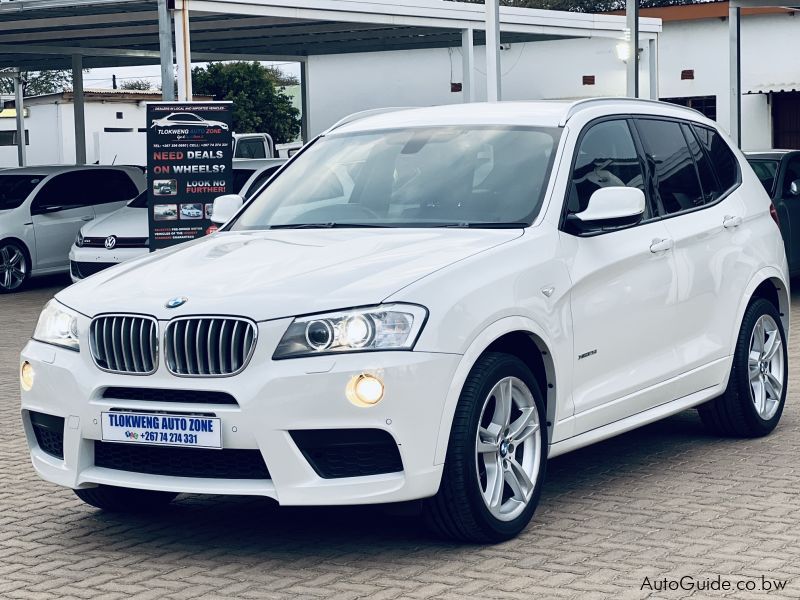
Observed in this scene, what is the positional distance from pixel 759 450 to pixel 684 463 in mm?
535

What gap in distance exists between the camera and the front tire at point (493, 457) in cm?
534

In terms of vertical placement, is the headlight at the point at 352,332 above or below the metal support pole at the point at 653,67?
below

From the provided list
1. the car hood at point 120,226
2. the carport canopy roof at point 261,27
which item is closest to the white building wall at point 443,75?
the carport canopy roof at point 261,27

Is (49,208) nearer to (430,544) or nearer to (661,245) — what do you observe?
(661,245)

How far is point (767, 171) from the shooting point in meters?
15.8

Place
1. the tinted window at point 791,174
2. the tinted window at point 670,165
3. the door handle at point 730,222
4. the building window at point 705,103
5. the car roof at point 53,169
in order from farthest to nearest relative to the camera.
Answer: the building window at point 705,103
the car roof at point 53,169
the tinted window at point 791,174
the door handle at point 730,222
the tinted window at point 670,165

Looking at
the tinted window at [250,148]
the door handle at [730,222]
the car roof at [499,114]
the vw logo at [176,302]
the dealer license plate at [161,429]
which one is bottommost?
the dealer license plate at [161,429]

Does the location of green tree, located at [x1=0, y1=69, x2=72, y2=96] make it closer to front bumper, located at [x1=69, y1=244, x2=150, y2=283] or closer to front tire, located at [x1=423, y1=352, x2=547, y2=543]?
front bumper, located at [x1=69, y1=244, x2=150, y2=283]

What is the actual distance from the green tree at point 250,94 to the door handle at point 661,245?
57.5m

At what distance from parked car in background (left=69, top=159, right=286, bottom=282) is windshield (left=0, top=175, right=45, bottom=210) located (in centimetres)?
256

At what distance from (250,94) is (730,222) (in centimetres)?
5890

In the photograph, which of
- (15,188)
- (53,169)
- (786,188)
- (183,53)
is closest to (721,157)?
(786,188)

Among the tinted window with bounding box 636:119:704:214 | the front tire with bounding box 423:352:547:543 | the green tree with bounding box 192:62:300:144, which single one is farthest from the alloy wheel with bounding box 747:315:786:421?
the green tree with bounding box 192:62:300:144

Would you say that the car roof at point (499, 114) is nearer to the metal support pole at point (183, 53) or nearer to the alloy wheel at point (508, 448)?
the alloy wheel at point (508, 448)
